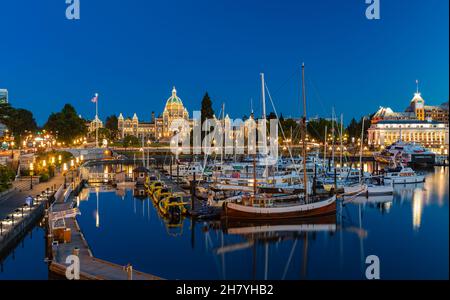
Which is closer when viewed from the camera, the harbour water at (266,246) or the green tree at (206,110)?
the harbour water at (266,246)

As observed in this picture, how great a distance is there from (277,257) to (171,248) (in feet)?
21.8

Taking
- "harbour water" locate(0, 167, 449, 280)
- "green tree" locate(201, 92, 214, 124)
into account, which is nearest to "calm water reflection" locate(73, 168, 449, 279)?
"harbour water" locate(0, 167, 449, 280)

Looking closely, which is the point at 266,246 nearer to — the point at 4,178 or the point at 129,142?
the point at 4,178

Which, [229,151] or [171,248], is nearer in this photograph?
[171,248]

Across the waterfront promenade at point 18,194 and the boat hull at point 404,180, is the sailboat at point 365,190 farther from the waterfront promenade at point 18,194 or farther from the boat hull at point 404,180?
the waterfront promenade at point 18,194

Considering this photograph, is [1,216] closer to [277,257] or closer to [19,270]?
[19,270]

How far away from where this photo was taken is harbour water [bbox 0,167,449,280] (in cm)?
2402

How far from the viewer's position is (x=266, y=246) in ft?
93.0

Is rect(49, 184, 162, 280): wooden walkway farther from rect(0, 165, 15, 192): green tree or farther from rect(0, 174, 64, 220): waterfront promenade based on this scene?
rect(0, 165, 15, 192): green tree

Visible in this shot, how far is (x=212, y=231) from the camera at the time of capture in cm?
3156

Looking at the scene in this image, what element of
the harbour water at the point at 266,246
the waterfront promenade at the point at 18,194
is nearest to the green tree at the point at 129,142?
the waterfront promenade at the point at 18,194

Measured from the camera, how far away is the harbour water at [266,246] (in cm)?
2402
